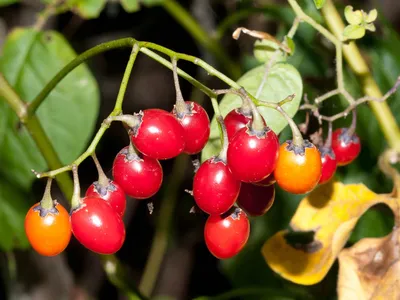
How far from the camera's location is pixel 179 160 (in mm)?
2342

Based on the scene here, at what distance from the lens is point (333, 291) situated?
1.73 m

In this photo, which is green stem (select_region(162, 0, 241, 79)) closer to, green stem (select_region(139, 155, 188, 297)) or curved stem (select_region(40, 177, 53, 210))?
green stem (select_region(139, 155, 188, 297))

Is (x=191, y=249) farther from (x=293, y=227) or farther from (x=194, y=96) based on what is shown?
(x=293, y=227)

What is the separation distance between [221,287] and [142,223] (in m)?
0.43

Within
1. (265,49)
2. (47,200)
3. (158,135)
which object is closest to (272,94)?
(265,49)

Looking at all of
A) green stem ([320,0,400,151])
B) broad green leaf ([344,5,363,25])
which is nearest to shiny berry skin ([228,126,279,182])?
broad green leaf ([344,5,363,25])

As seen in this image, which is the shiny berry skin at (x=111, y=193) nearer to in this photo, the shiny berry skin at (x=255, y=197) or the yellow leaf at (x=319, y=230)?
the shiny berry skin at (x=255, y=197)

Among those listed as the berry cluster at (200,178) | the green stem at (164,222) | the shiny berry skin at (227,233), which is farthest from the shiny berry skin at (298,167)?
the green stem at (164,222)

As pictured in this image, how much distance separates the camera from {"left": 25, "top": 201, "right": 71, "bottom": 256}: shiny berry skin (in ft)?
3.21

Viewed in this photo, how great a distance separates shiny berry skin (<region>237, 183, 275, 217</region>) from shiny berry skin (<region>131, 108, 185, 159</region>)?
165 millimetres

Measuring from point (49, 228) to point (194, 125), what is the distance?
271 mm

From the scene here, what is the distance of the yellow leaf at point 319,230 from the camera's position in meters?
1.31

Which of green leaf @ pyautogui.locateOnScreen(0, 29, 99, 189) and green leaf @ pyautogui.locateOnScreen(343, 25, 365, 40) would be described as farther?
green leaf @ pyautogui.locateOnScreen(0, 29, 99, 189)

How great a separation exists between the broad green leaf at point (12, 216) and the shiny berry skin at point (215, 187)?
1.03m
